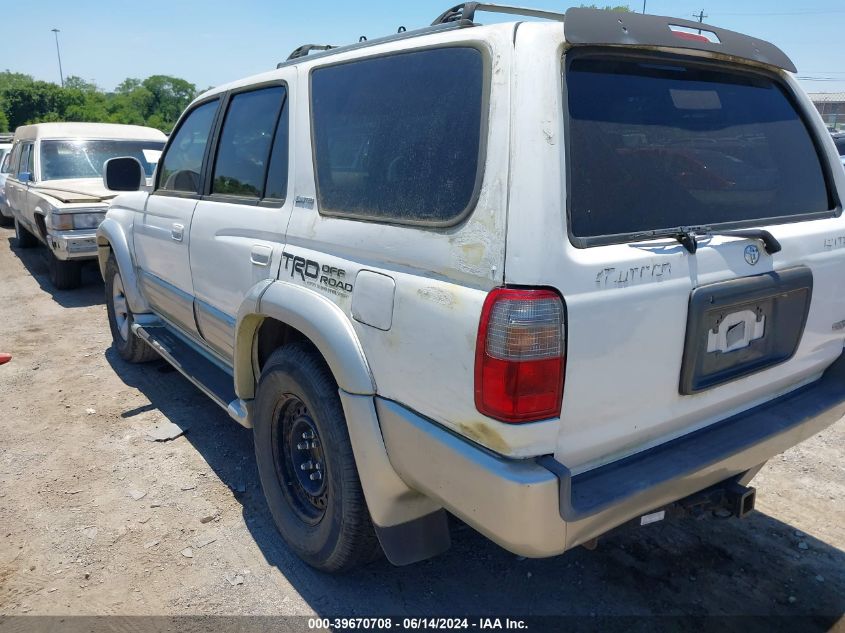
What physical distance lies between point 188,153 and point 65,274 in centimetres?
488

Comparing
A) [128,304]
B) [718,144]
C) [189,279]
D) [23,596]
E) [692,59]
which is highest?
[692,59]

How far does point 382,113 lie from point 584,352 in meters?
1.18

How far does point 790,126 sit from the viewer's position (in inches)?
103

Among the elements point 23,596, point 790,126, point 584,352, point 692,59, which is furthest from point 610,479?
point 23,596

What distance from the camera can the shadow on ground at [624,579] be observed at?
260 cm

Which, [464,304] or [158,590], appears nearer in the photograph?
[464,304]

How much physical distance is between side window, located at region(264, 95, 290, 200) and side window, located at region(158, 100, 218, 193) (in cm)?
94

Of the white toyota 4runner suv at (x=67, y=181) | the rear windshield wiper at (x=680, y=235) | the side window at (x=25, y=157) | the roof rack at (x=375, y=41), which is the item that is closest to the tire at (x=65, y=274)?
the white toyota 4runner suv at (x=67, y=181)

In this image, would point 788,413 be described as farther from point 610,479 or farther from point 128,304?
point 128,304

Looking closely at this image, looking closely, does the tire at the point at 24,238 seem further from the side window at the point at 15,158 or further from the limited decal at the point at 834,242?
the limited decal at the point at 834,242

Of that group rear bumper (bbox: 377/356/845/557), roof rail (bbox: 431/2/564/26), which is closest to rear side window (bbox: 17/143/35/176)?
roof rail (bbox: 431/2/564/26)

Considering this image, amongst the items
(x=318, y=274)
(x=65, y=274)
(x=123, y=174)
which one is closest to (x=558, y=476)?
(x=318, y=274)

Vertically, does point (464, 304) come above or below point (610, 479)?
above

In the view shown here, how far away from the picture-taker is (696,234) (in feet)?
6.73
